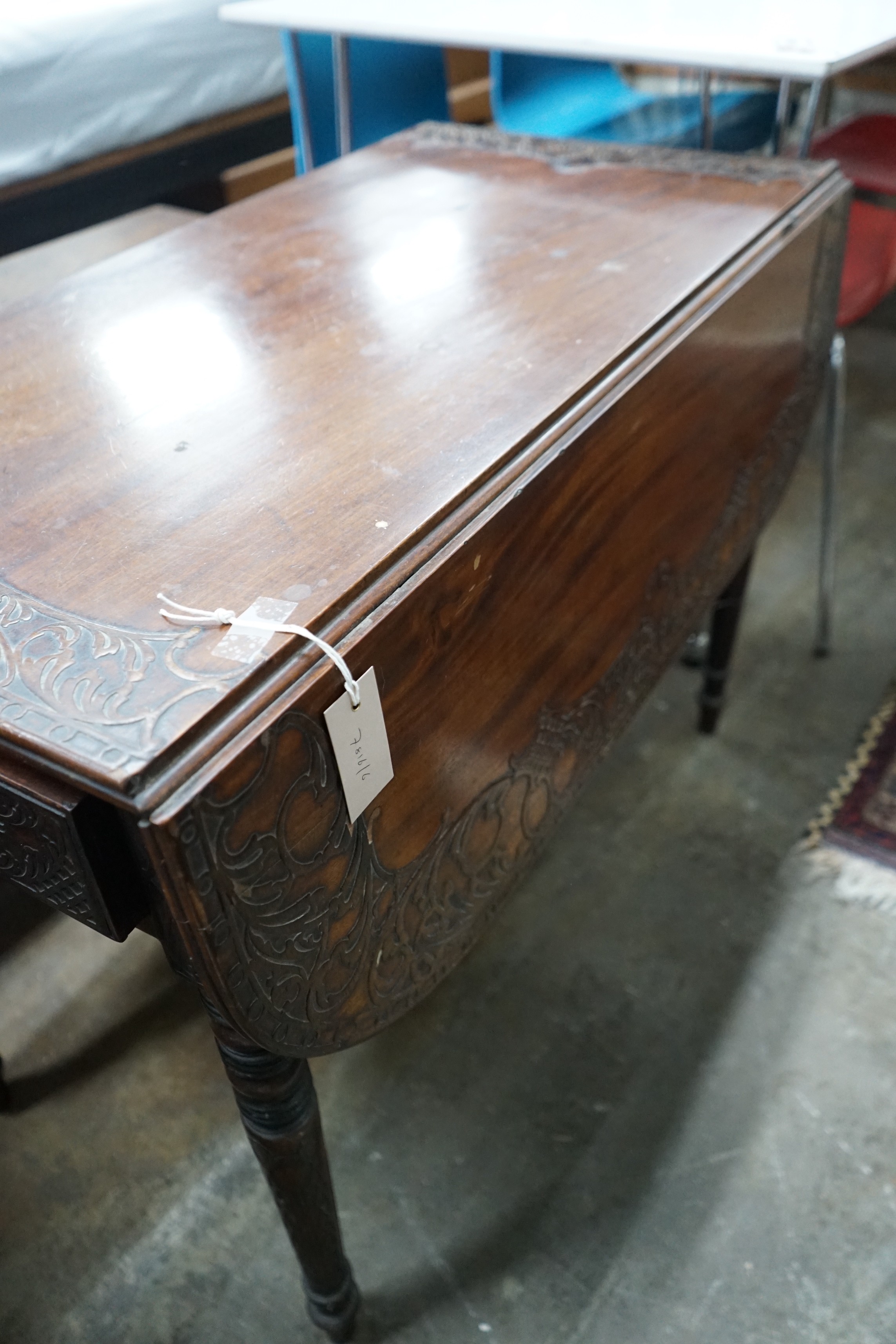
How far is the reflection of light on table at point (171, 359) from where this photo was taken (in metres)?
0.85

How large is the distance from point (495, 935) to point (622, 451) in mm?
712

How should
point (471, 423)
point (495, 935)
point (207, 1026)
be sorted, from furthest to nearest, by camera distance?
1. point (495, 935)
2. point (207, 1026)
3. point (471, 423)

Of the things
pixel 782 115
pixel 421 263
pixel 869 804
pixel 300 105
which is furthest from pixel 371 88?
pixel 869 804

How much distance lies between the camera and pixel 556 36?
1.30 meters

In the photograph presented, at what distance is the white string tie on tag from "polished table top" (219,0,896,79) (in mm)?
945

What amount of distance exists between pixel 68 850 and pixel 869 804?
123 centimetres

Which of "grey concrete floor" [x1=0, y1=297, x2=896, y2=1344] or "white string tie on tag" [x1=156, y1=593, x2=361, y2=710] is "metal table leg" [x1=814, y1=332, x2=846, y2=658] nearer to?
"grey concrete floor" [x1=0, y1=297, x2=896, y2=1344]

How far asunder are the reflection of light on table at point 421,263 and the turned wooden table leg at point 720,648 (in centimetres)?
59

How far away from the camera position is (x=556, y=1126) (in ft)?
3.74

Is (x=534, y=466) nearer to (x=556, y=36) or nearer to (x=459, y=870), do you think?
(x=459, y=870)

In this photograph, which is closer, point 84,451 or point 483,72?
point 84,451

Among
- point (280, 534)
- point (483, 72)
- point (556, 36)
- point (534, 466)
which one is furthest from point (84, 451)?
point (483, 72)

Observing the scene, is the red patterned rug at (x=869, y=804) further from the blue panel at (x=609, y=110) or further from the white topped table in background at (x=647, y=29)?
the blue panel at (x=609, y=110)

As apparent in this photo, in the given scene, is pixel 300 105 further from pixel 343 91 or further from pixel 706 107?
pixel 706 107
